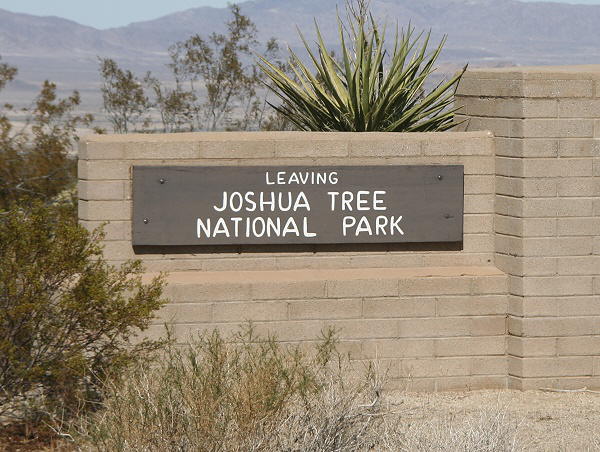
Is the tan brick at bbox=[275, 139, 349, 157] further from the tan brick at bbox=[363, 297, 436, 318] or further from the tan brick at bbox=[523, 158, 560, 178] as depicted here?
the tan brick at bbox=[523, 158, 560, 178]

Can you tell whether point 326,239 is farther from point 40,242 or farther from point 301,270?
point 40,242

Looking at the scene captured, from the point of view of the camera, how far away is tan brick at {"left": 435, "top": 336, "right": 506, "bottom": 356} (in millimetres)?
9352

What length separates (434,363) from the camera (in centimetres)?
936

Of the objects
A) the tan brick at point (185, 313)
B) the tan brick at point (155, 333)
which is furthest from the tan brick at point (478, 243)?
the tan brick at point (155, 333)

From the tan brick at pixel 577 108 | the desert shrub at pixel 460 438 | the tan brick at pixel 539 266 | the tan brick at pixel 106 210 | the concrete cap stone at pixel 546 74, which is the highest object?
the concrete cap stone at pixel 546 74

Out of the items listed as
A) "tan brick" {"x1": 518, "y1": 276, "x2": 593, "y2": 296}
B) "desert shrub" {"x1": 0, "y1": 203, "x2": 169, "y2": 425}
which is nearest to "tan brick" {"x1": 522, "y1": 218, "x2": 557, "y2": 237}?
"tan brick" {"x1": 518, "y1": 276, "x2": 593, "y2": 296}

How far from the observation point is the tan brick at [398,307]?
9211 millimetres

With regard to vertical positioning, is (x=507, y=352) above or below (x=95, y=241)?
below

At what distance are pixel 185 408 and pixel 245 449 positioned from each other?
40 centimetres

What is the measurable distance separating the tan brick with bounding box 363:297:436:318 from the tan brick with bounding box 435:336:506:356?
0.27 m

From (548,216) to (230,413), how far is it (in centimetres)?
382

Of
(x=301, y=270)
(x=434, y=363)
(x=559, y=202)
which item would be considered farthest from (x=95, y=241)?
(x=559, y=202)

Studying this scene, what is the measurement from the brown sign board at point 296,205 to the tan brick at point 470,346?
806 mm

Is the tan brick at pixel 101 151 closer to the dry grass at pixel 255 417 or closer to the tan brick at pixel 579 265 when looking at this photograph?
the dry grass at pixel 255 417
